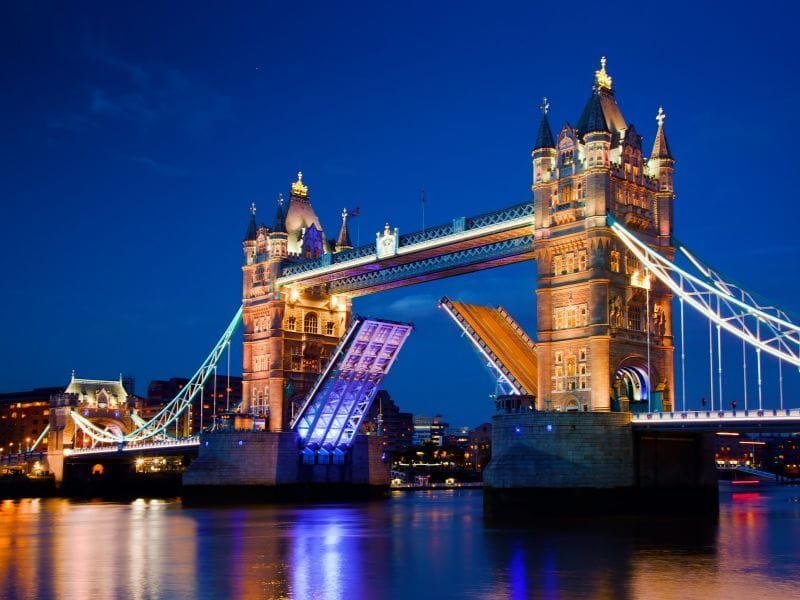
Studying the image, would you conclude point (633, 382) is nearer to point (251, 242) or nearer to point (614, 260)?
point (614, 260)

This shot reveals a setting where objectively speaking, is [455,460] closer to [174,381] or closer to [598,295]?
[174,381]

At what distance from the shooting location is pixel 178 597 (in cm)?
2289

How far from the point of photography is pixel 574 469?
41.5 m

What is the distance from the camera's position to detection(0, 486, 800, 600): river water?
78.7ft

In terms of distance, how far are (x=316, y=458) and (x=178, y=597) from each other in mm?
40507

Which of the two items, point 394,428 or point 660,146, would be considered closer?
point 660,146

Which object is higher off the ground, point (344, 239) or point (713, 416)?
point (344, 239)

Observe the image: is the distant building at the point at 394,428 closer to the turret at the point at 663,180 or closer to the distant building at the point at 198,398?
the distant building at the point at 198,398

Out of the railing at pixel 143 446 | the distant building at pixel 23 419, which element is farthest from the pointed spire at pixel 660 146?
the distant building at pixel 23 419

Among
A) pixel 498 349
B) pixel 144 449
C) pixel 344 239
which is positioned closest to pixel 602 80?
pixel 498 349

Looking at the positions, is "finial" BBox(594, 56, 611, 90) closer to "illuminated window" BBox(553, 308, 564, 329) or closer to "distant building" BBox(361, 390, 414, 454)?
"illuminated window" BBox(553, 308, 564, 329)

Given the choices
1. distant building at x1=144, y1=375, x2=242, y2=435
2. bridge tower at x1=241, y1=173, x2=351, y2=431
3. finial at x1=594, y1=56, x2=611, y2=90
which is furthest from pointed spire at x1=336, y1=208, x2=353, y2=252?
distant building at x1=144, y1=375, x2=242, y2=435

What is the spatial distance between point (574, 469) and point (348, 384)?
1965 centimetres

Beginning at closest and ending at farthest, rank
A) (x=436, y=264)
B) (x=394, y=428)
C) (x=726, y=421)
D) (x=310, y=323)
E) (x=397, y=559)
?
(x=397, y=559) < (x=726, y=421) < (x=436, y=264) < (x=310, y=323) < (x=394, y=428)
